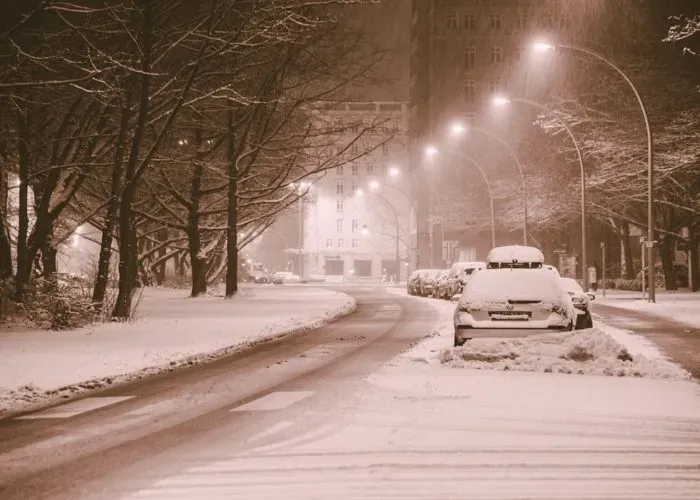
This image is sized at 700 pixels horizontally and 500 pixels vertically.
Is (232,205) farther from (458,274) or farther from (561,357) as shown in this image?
(561,357)

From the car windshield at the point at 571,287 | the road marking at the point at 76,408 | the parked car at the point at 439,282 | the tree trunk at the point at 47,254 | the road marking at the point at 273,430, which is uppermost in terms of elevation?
the tree trunk at the point at 47,254

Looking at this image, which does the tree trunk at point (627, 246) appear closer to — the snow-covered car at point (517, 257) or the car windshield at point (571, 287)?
the snow-covered car at point (517, 257)

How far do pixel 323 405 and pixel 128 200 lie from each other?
16549 millimetres

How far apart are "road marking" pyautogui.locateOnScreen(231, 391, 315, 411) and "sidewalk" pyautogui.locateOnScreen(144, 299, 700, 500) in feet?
1.51

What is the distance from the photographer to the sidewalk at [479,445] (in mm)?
6578

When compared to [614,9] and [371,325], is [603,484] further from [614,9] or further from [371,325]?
[614,9]

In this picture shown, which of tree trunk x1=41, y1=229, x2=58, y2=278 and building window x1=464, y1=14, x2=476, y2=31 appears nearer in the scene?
tree trunk x1=41, y1=229, x2=58, y2=278

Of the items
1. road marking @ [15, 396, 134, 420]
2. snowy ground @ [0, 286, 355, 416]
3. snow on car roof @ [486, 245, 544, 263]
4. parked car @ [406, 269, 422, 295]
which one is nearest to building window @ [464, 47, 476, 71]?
parked car @ [406, 269, 422, 295]

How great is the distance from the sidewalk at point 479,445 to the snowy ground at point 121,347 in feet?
12.8

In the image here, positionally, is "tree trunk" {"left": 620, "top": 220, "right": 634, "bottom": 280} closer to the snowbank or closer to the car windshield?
the car windshield

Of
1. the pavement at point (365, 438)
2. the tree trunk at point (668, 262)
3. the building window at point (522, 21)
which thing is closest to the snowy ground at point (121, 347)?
the pavement at point (365, 438)

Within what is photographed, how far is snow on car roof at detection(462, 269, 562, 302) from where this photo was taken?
1599cm

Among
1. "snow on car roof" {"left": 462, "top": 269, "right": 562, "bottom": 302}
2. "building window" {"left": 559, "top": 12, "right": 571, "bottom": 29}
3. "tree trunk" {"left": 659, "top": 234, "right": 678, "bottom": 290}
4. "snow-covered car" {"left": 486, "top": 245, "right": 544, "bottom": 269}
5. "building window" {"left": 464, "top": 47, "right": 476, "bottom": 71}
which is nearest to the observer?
"snow on car roof" {"left": 462, "top": 269, "right": 562, "bottom": 302}

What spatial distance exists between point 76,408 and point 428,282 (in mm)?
43359
